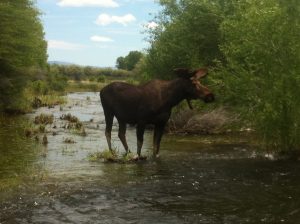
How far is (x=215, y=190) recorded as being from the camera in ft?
33.8

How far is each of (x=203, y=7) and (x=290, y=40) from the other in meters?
11.0

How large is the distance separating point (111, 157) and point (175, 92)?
278 centimetres

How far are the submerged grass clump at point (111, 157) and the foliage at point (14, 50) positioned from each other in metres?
16.0

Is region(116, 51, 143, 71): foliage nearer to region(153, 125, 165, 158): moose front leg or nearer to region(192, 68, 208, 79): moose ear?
region(153, 125, 165, 158): moose front leg

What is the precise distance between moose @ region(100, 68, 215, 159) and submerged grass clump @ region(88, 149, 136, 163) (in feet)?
1.01

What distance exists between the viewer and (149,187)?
1048 centimetres

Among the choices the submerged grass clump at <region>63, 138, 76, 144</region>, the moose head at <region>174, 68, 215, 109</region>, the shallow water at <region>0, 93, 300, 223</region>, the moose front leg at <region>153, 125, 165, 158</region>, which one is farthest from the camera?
the submerged grass clump at <region>63, 138, 76, 144</region>

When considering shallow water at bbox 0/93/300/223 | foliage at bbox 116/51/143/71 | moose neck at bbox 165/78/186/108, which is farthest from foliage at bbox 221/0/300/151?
foliage at bbox 116/51/143/71

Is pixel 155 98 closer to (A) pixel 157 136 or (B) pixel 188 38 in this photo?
(A) pixel 157 136

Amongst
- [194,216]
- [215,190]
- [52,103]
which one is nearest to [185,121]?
[215,190]

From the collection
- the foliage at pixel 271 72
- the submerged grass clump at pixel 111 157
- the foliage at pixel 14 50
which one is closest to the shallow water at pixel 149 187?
the submerged grass clump at pixel 111 157

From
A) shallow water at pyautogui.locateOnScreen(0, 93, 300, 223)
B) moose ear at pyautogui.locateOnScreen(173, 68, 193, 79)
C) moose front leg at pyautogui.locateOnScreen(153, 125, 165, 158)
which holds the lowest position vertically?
shallow water at pyautogui.locateOnScreen(0, 93, 300, 223)

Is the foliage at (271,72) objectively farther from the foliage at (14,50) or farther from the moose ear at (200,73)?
the foliage at (14,50)

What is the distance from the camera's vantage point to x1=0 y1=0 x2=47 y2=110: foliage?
28250 mm
